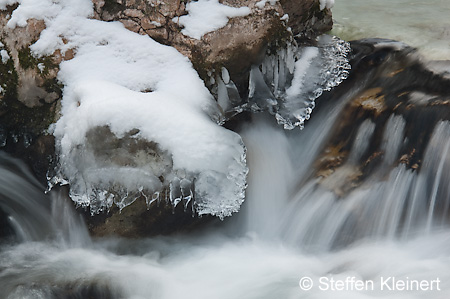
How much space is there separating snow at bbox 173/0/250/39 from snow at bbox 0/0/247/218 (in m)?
0.32

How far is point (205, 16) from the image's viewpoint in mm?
3822

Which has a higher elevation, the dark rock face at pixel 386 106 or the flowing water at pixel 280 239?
the dark rock face at pixel 386 106

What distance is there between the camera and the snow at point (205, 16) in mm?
3775

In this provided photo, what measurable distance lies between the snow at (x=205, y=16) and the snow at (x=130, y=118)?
318mm

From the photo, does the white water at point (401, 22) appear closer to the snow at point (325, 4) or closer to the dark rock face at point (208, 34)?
the snow at point (325, 4)

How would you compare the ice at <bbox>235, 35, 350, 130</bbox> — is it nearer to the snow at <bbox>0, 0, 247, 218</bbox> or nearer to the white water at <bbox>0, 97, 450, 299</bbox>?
the white water at <bbox>0, 97, 450, 299</bbox>

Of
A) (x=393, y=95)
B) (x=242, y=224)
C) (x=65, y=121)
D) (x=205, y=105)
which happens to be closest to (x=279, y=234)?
(x=242, y=224)

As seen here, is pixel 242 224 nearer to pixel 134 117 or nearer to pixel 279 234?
pixel 279 234

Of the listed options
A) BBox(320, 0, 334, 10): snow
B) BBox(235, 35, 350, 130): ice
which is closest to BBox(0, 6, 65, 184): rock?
BBox(235, 35, 350, 130): ice

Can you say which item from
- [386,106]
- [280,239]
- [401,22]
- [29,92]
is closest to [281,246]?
[280,239]

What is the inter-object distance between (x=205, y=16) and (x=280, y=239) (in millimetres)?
1707

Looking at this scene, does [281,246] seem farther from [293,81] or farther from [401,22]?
[401,22]

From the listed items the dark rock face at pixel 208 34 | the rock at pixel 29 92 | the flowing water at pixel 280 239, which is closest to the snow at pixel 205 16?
the dark rock face at pixel 208 34

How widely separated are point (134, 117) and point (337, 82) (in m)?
1.79
